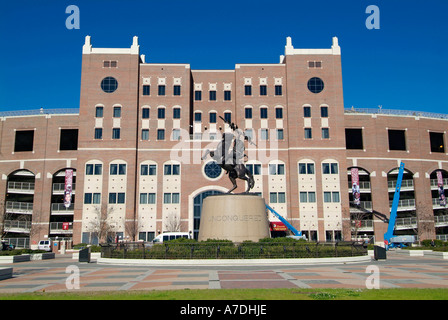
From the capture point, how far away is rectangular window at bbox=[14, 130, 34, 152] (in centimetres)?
6757

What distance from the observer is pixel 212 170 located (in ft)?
201

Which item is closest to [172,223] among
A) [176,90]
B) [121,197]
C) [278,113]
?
[121,197]

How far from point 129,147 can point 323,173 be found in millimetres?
28659

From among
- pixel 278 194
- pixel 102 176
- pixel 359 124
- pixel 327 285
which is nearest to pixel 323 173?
pixel 278 194

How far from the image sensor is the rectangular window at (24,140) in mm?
67575

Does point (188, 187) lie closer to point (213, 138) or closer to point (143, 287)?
point (213, 138)

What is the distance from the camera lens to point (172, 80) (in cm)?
6369

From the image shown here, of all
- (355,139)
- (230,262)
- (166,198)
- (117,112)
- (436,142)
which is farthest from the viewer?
(436,142)

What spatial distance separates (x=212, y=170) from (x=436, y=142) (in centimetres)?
3950

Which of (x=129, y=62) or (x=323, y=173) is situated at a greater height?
(x=129, y=62)

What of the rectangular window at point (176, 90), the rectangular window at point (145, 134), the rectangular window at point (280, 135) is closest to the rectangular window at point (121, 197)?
the rectangular window at point (145, 134)

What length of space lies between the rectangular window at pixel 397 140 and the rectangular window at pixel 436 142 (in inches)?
243

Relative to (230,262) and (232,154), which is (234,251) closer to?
(230,262)

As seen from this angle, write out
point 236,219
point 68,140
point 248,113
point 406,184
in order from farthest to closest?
point 68,140 → point 406,184 → point 248,113 → point 236,219
